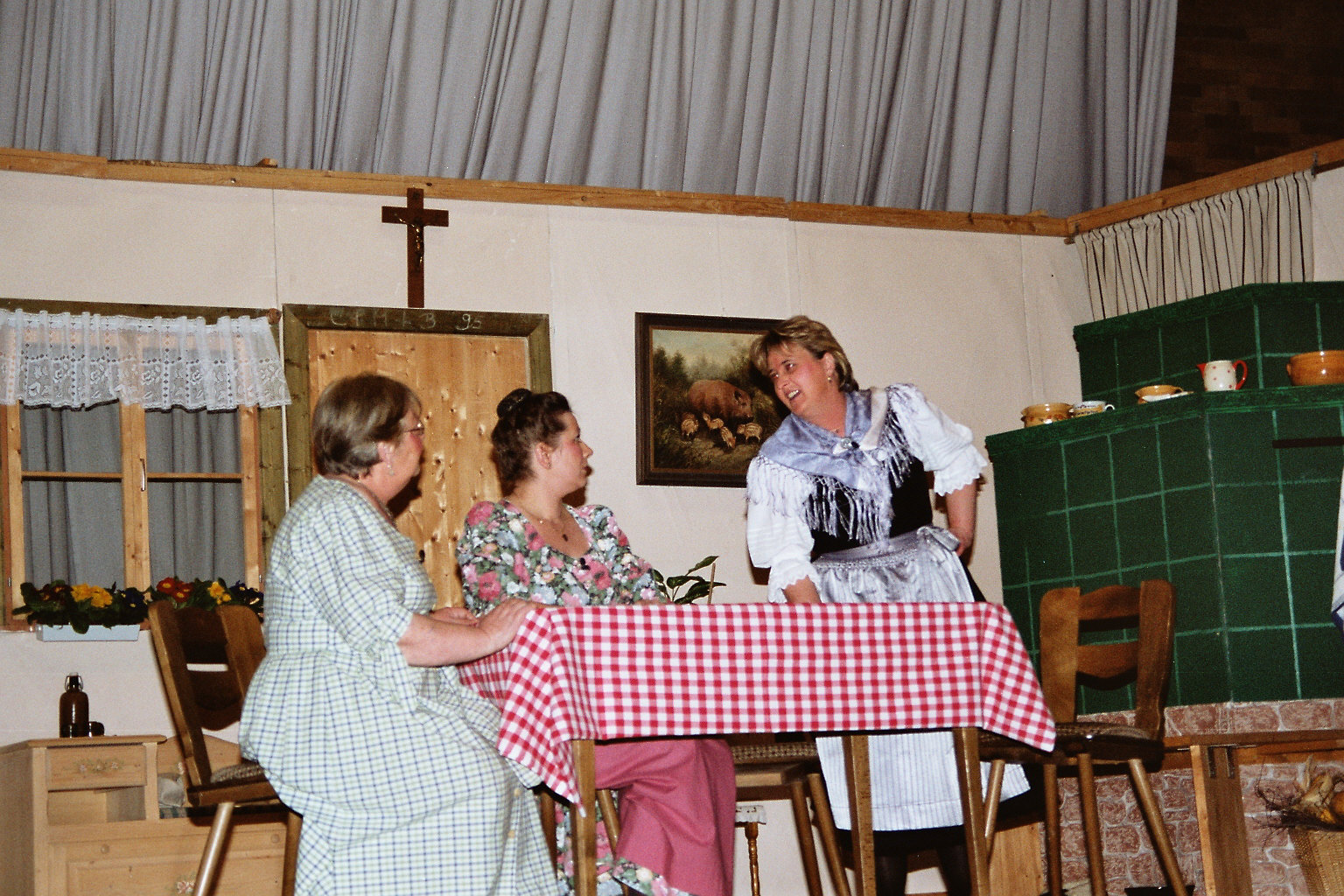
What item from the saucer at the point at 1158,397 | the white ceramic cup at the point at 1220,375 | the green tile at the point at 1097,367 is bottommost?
the saucer at the point at 1158,397

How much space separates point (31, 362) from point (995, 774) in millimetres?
3553

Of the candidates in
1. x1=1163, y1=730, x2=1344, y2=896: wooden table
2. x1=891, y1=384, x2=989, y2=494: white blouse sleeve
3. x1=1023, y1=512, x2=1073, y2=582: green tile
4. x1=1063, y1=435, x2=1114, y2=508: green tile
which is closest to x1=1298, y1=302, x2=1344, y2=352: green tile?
x1=1063, y1=435, x2=1114, y2=508: green tile

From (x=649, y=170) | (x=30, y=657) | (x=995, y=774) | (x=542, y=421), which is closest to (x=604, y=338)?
(x=649, y=170)

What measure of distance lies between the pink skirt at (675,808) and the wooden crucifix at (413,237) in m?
2.63

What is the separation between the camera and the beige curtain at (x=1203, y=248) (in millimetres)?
5812

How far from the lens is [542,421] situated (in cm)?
387

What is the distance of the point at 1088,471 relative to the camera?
18.3 feet

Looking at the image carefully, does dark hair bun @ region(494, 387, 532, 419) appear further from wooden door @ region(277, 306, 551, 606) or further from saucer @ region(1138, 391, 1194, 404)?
saucer @ region(1138, 391, 1194, 404)

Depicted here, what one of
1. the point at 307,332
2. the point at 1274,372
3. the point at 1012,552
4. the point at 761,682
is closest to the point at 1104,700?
the point at 1012,552

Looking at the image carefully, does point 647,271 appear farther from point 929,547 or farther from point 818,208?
point 929,547

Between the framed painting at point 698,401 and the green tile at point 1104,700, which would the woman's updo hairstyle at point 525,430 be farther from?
the green tile at point 1104,700

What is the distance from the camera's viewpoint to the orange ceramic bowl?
17.1 ft

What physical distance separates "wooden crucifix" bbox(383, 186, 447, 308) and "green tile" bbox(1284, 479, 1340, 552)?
10.3 feet

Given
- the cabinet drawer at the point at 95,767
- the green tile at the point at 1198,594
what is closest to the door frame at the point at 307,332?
the cabinet drawer at the point at 95,767
